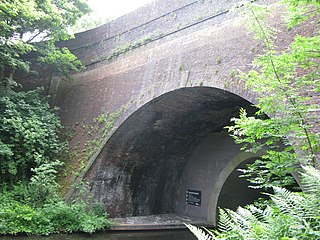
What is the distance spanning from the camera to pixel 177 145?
10.6m

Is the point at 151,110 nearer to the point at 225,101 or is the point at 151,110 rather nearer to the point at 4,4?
the point at 225,101

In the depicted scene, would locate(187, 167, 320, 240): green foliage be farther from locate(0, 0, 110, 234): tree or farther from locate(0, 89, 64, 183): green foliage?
locate(0, 89, 64, 183): green foliage

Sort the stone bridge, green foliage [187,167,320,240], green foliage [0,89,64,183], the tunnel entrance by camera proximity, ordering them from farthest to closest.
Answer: green foliage [0,89,64,183], the tunnel entrance, the stone bridge, green foliage [187,167,320,240]

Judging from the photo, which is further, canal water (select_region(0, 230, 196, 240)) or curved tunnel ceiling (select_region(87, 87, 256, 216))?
curved tunnel ceiling (select_region(87, 87, 256, 216))

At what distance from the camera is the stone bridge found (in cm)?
694

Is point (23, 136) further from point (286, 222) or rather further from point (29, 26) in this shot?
point (286, 222)

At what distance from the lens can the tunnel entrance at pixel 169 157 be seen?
8547mm

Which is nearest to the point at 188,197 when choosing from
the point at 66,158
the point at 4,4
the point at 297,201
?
the point at 66,158

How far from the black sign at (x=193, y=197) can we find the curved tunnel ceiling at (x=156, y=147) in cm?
62

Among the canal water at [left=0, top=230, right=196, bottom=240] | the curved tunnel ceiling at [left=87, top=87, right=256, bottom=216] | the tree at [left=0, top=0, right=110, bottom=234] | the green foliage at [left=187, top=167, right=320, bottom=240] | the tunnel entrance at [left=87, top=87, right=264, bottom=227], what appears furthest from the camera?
the tunnel entrance at [left=87, top=87, right=264, bottom=227]

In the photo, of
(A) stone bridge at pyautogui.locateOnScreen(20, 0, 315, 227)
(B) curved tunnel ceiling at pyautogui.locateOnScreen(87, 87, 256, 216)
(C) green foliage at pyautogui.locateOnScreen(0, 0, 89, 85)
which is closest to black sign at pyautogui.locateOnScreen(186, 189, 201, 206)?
(A) stone bridge at pyautogui.locateOnScreen(20, 0, 315, 227)

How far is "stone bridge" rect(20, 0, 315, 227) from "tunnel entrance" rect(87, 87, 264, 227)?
3cm

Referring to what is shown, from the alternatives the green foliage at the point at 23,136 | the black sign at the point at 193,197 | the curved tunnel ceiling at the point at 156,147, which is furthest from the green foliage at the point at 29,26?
the black sign at the point at 193,197

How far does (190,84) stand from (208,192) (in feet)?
15.2
